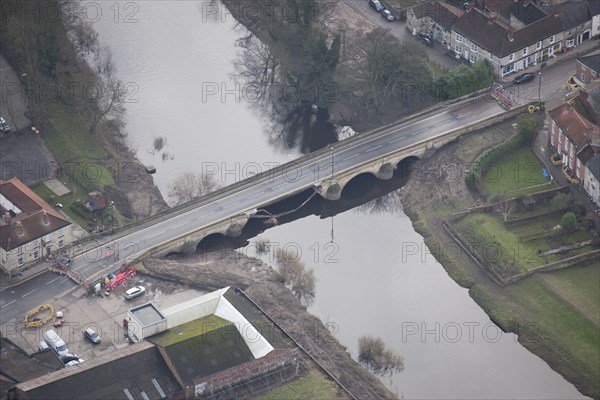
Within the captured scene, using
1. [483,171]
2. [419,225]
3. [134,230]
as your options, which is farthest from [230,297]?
[483,171]

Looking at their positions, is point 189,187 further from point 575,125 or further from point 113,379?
point 575,125

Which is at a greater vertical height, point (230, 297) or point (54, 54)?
point (54, 54)

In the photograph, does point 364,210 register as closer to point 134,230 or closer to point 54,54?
point 134,230

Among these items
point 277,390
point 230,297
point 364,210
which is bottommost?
point 277,390

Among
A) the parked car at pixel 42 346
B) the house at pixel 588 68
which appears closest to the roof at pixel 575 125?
the house at pixel 588 68

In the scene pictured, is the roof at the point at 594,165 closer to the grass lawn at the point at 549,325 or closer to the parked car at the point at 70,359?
the grass lawn at the point at 549,325

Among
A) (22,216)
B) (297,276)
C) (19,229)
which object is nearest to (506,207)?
(297,276)
